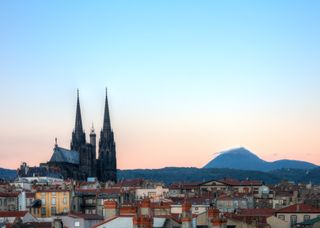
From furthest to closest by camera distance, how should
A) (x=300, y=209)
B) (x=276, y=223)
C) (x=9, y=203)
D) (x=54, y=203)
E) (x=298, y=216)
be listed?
(x=9, y=203) < (x=54, y=203) < (x=300, y=209) < (x=298, y=216) < (x=276, y=223)

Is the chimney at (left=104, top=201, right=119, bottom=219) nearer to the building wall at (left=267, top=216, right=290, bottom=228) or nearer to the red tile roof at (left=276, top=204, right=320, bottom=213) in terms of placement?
the building wall at (left=267, top=216, right=290, bottom=228)

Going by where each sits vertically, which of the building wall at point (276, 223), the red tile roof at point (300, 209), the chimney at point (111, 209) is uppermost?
the chimney at point (111, 209)

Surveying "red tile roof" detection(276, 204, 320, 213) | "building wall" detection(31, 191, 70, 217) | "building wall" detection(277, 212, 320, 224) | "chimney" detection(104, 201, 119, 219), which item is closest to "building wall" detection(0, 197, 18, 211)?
"building wall" detection(31, 191, 70, 217)

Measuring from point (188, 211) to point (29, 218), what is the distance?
3119cm

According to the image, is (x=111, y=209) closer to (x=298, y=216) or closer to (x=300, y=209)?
(x=298, y=216)

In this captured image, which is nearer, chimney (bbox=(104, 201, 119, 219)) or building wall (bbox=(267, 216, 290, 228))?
chimney (bbox=(104, 201, 119, 219))

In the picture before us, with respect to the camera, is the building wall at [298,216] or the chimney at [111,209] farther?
the building wall at [298,216]

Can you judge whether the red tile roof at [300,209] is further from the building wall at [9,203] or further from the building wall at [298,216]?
the building wall at [9,203]

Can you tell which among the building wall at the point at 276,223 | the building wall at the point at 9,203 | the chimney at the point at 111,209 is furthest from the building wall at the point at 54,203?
the chimney at the point at 111,209

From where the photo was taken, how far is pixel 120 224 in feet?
133

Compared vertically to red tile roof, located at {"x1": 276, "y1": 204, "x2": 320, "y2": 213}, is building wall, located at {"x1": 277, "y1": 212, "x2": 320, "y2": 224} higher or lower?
lower

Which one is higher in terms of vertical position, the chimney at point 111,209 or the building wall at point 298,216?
the chimney at point 111,209

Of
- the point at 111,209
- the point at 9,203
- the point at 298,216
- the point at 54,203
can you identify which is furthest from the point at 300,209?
the point at 9,203

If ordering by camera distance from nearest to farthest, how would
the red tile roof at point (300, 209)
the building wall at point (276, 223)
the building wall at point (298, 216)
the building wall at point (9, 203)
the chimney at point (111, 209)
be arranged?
the chimney at point (111, 209) → the building wall at point (276, 223) → the building wall at point (298, 216) → the red tile roof at point (300, 209) → the building wall at point (9, 203)
